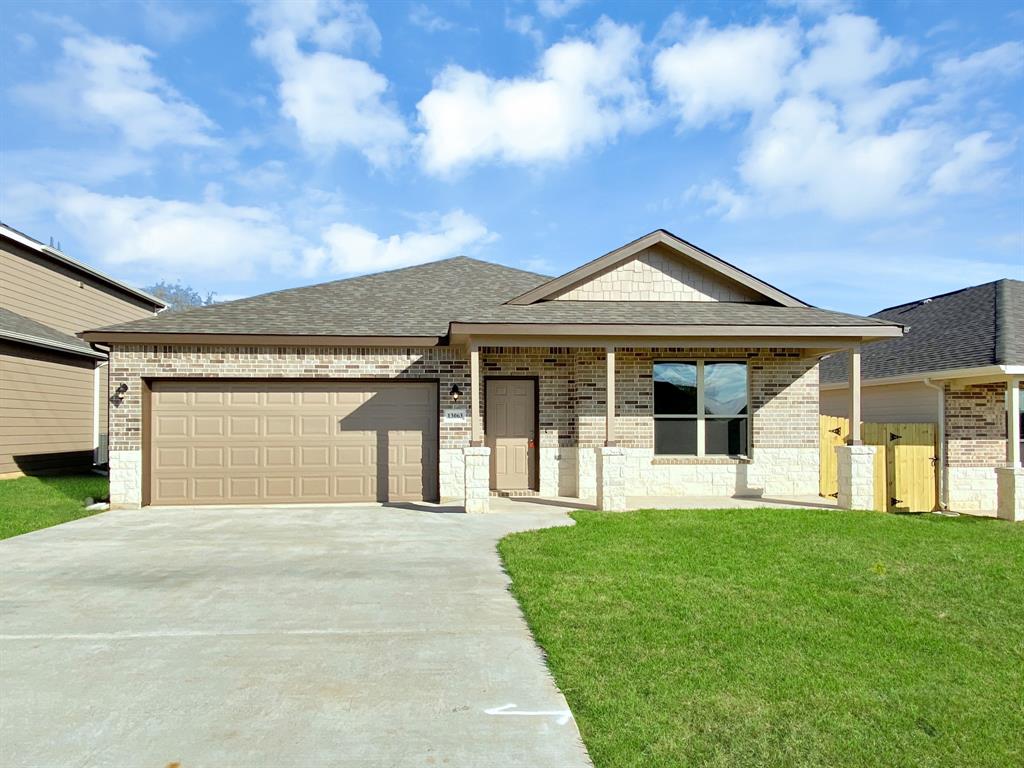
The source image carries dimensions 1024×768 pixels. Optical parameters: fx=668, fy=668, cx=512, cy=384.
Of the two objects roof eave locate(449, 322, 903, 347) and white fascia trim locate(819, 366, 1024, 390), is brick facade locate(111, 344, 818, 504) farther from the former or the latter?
white fascia trim locate(819, 366, 1024, 390)

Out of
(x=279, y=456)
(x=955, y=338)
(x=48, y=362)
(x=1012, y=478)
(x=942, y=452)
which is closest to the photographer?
(x=1012, y=478)

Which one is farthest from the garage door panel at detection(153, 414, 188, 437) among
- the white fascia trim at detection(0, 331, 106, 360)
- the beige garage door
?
the white fascia trim at detection(0, 331, 106, 360)

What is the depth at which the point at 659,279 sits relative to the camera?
1329 cm

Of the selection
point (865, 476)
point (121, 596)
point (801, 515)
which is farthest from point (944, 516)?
point (121, 596)

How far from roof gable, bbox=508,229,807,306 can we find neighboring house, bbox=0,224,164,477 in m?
11.1

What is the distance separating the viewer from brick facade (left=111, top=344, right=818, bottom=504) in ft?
40.1

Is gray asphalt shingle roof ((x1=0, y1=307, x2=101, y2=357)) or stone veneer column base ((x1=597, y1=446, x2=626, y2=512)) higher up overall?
gray asphalt shingle roof ((x1=0, y1=307, x2=101, y2=357))

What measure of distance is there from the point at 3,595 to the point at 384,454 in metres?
6.59

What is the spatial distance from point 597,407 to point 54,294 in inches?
635

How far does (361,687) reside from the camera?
13.7 feet

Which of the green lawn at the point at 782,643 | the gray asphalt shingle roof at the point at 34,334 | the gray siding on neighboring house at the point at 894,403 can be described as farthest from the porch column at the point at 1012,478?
the gray asphalt shingle roof at the point at 34,334

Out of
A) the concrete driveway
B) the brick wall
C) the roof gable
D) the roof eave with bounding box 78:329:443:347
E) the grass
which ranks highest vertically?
the roof gable

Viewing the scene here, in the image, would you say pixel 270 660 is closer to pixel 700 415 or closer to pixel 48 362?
pixel 700 415

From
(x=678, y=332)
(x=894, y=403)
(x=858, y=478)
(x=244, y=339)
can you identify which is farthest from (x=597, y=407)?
(x=894, y=403)
